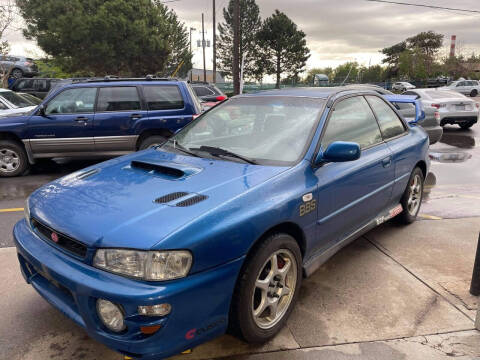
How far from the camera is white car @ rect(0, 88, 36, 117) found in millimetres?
9750

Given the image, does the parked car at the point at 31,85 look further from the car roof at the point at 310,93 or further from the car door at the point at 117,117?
the car roof at the point at 310,93

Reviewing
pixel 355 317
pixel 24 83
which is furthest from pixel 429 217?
pixel 24 83

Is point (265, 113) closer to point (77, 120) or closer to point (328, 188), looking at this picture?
point (328, 188)

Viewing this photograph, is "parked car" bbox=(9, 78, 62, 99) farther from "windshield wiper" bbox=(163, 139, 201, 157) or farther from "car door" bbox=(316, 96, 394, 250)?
"car door" bbox=(316, 96, 394, 250)

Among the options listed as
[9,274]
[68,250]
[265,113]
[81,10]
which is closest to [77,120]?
[9,274]

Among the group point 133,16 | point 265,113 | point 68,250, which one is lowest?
point 68,250

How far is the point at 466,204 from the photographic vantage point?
5555 mm

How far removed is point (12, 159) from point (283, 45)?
156 ft

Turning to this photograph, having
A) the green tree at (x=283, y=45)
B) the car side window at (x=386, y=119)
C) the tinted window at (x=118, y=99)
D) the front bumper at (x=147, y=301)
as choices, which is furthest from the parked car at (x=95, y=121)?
the green tree at (x=283, y=45)

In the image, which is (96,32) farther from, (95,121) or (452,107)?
(452,107)

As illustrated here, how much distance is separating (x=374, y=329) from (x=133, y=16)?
25996 mm

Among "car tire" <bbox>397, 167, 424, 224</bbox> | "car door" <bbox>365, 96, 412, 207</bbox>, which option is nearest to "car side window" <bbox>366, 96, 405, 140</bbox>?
"car door" <bbox>365, 96, 412, 207</bbox>

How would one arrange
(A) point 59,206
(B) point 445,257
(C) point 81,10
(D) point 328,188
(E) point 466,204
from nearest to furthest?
(A) point 59,206, (D) point 328,188, (B) point 445,257, (E) point 466,204, (C) point 81,10

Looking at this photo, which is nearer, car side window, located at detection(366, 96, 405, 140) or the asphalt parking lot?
the asphalt parking lot
